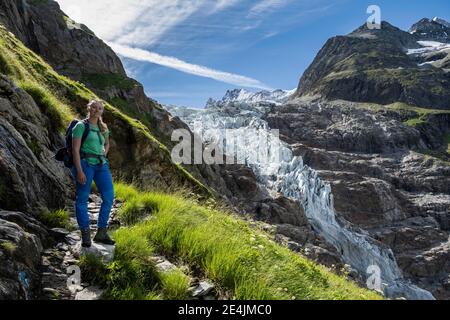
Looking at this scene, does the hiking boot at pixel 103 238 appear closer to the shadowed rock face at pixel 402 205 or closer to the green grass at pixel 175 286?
the green grass at pixel 175 286

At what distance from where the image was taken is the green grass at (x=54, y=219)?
911 cm

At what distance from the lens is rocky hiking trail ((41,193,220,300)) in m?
6.73

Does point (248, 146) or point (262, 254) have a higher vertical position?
point (248, 146)

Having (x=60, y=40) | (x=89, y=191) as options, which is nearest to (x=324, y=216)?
(x=60, y=40)

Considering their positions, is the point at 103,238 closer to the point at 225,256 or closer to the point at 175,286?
the point at 175,286

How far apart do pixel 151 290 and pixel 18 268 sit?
203 cm

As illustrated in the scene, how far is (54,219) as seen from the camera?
30.4 feet

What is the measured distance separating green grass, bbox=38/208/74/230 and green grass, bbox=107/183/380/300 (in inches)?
54.7

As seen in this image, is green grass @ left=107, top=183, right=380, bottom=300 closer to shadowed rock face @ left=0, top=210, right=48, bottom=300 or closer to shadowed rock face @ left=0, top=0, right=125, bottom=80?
shadowed rock face @ left=0, top=210, right=48, bottom=300

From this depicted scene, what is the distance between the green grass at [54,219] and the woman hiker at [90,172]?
3.68ft

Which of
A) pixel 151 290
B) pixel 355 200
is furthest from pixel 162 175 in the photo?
pixel 355 200
